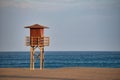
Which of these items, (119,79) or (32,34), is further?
(32,34)

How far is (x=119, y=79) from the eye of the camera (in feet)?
65.3

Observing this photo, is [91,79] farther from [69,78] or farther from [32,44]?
[32,44]

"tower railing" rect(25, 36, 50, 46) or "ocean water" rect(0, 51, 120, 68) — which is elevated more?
"tower railing" rect(25, 36, 50, 46)

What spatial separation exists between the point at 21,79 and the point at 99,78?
3.68 m

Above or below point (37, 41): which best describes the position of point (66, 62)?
below

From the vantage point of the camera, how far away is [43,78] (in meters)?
20.2

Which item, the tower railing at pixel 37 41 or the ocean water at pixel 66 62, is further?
the ocean water at pixel 66 62

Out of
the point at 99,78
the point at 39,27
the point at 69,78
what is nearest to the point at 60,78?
the point at 69,78

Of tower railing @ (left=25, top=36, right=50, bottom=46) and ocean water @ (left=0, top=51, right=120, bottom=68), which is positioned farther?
ocean water @ (left=0, top=51, right=120, bottom=68)

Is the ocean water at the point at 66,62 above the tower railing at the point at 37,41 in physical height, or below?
below

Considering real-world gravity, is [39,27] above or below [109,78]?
above

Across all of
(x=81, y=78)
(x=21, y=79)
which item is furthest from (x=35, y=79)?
(x=81, y=78)

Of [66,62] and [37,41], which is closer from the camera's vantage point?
[37,41]

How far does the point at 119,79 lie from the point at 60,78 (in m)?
2.80
